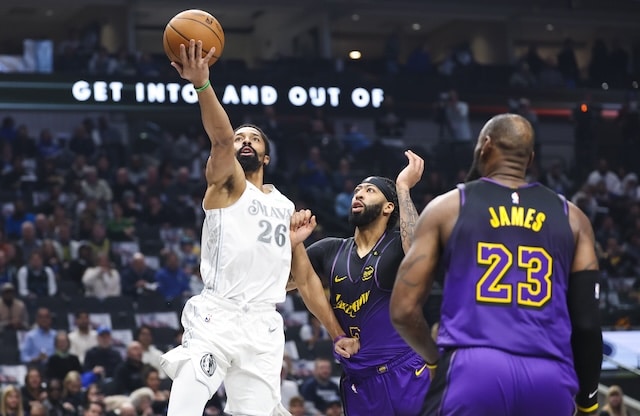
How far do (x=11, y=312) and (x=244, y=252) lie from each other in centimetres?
1071

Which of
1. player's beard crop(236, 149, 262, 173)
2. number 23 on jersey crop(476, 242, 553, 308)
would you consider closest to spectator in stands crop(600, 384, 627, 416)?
player's beard crop(236, 149, 262, 173)

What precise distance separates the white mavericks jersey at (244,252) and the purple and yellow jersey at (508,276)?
7.69 feet

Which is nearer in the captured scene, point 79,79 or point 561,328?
point 561,328

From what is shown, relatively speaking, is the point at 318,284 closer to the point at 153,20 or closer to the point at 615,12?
the point at 153,20

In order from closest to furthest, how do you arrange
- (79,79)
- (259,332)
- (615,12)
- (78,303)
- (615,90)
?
(259,332)
(78,303)
(79,79)
(615,90)
(615,12)

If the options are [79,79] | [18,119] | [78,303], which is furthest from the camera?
[18,119]

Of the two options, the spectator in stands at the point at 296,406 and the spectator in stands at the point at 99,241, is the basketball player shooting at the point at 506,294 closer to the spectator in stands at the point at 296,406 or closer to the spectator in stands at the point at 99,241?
the spectator in stands at the point at 296,406

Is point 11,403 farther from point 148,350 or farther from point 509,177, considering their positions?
point 509,177

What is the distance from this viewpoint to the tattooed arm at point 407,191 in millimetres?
7605

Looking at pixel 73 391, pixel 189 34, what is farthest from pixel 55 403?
pixel 189 34

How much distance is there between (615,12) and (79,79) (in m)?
18.5

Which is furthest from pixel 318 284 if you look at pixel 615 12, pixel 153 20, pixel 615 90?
pixel 615 12

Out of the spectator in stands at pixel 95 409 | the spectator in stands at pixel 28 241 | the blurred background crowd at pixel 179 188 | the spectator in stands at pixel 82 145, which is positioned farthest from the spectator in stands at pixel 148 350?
the spectator in stands at pixel 82 145

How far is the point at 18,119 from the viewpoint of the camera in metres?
27.1
